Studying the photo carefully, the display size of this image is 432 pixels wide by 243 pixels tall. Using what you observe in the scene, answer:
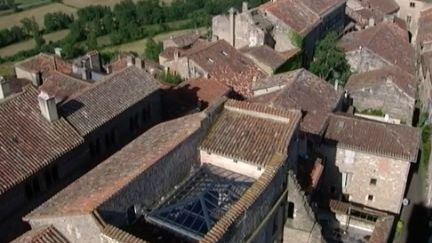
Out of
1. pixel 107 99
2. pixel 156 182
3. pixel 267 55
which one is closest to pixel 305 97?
pixel 267 55

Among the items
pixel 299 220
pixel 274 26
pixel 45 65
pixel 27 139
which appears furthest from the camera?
pixel 274 26

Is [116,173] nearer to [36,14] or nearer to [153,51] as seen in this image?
[153,51]

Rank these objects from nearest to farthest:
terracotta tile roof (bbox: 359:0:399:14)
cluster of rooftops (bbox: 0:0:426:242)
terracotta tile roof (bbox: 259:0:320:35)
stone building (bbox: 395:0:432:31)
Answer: cluster of rooftops (bbox: 0:0:426:242)
terracotta tile roof (bbox: 259:0:320:35)
terracotta tile roof (bbox: 359:0:399:14)
stone building (bbox: 395:0:432:31)

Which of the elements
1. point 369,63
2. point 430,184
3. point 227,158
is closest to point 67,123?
point 227,158

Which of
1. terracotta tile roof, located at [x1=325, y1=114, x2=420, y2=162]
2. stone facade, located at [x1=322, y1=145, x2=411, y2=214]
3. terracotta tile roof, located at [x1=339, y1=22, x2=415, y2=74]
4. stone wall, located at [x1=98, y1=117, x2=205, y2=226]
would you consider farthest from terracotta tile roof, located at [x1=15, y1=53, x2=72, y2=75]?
terracotta tile roof, located at [x1=339, y1=22, x2=415, y2=74]

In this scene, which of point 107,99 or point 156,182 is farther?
point 107,99

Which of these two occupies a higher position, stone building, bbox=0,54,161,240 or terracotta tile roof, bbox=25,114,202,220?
terracotta tile roof, bbox=25,114,202,220

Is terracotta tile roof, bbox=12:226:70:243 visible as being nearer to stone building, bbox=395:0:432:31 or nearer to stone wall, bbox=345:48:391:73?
stone wall, bbox=345:48:391:73
